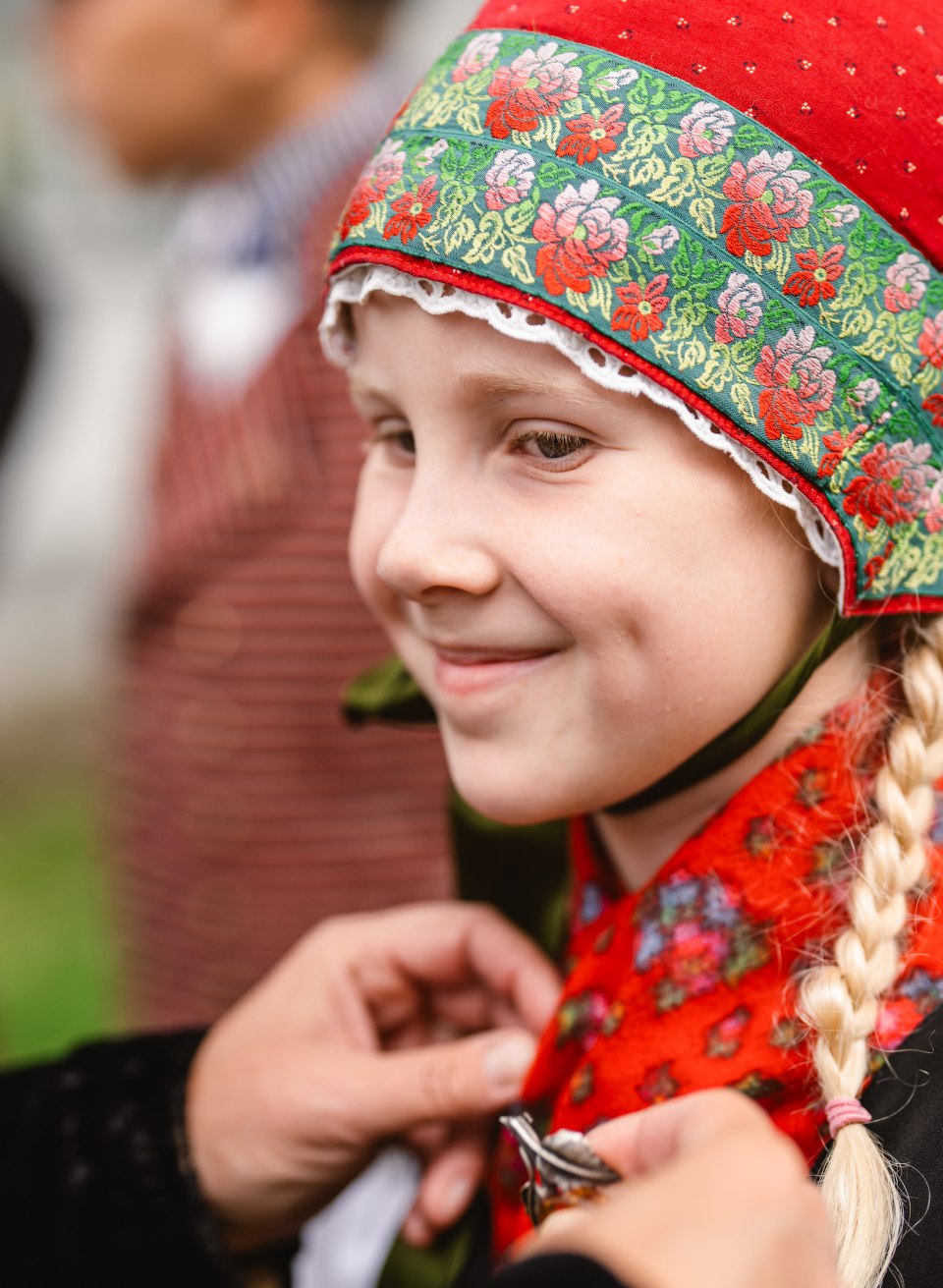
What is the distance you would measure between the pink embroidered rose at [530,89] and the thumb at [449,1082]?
822 mm

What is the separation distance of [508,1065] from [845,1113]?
39 cm

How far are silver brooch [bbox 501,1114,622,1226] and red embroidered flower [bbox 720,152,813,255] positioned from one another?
2.24 ft

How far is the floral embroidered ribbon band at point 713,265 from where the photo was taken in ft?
3.41

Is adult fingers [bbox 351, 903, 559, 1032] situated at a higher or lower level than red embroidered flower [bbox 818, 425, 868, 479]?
lower

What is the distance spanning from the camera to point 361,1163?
1404mm

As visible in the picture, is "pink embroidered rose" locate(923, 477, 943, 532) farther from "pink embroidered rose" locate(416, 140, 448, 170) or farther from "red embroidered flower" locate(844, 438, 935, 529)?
"pink embroidered rose" locate(416, 140, 448, 170)

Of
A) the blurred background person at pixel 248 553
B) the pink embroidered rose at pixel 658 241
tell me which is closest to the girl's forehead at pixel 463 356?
the pink embroidered rose at pixel 658 241

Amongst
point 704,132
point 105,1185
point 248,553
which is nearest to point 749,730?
point 704,132

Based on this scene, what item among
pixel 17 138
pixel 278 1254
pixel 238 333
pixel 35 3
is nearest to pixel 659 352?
pixel 278 1254

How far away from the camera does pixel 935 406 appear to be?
1101 mm

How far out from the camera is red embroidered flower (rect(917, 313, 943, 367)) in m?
1.08

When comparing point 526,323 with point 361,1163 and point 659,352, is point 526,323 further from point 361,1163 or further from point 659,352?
point 361,1163

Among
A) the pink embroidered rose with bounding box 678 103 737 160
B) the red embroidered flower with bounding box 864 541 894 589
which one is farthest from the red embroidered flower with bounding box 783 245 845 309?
the red embroidered flower with bounding box 864 541 894 589

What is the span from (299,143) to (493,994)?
1.60 meters
